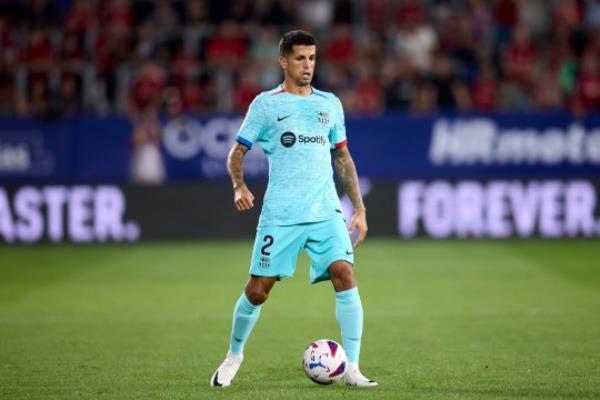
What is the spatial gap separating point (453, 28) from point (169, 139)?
244 inches

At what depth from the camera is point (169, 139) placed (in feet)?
72.0

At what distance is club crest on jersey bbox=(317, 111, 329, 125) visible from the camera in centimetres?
779

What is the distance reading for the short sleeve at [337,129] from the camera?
790 cm

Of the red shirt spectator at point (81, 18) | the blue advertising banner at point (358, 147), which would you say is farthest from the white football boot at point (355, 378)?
the red shirt spectator at point (81, 18)

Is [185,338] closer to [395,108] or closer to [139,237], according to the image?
[139,237]

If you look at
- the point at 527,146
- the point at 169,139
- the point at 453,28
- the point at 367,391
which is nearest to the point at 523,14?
the point at 453,28

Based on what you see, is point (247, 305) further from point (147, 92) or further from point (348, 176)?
point (147, 92)

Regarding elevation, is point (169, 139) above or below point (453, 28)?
below

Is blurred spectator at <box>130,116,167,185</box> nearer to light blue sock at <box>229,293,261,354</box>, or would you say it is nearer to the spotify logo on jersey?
light blue sock at <box>229,293,261,354</box>

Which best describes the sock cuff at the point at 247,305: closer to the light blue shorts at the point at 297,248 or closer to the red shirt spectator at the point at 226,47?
the light blue shorts at the point at 297,248

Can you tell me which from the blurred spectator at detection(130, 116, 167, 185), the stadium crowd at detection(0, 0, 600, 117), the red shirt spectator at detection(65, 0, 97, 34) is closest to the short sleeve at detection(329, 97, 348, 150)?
the stadium crowd at detection(0, 0, 600, 117)

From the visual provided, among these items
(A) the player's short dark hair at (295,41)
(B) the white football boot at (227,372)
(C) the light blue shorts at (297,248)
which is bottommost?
(B) the white football boot at (227,372)

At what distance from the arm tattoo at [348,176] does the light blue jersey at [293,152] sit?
0.21m

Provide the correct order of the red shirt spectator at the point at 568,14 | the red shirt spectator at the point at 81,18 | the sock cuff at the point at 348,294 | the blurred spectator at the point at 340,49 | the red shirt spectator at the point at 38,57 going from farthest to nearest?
the red shirt spectator at the point at 568,14 → the red shirt spectator at the point at 81,18 → the blurred spectator at the point at 340,49 → the red shirt spectator at the point at 38,57 → the sock cuff at the point at 348,294
